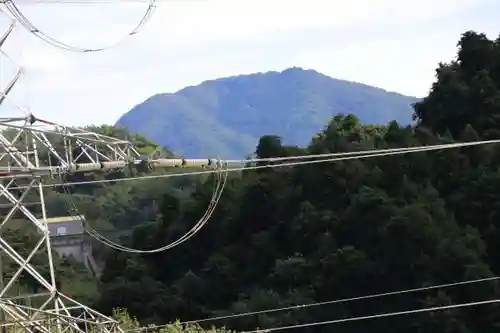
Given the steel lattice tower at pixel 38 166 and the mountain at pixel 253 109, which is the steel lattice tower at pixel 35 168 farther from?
the mountain at pixel 253 109

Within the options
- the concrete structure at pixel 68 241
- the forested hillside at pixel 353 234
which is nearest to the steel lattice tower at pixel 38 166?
the forested hillside at pixel 353 234

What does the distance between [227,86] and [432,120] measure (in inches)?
4860

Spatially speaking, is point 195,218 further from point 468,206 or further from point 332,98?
point 332,98

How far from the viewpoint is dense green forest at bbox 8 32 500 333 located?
20.9m

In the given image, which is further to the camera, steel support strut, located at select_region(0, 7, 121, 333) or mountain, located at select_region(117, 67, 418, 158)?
mountain, located at select_region(117, 67, 418, 158)

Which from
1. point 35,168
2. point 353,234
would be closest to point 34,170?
point 35,168

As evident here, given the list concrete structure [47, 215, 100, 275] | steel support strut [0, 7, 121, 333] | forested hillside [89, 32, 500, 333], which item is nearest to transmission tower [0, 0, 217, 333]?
steel support strut [0, 7, 121, 333]

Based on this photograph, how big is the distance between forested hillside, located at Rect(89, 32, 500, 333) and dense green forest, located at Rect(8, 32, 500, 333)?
3 cm

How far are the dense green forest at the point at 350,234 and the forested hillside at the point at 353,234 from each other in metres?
0.03

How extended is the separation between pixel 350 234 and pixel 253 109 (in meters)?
113

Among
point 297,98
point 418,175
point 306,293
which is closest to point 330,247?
point 306,293

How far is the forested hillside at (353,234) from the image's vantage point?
20.9m

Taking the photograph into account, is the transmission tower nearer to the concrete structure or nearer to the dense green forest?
the dense green forest

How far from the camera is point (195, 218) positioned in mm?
25609
